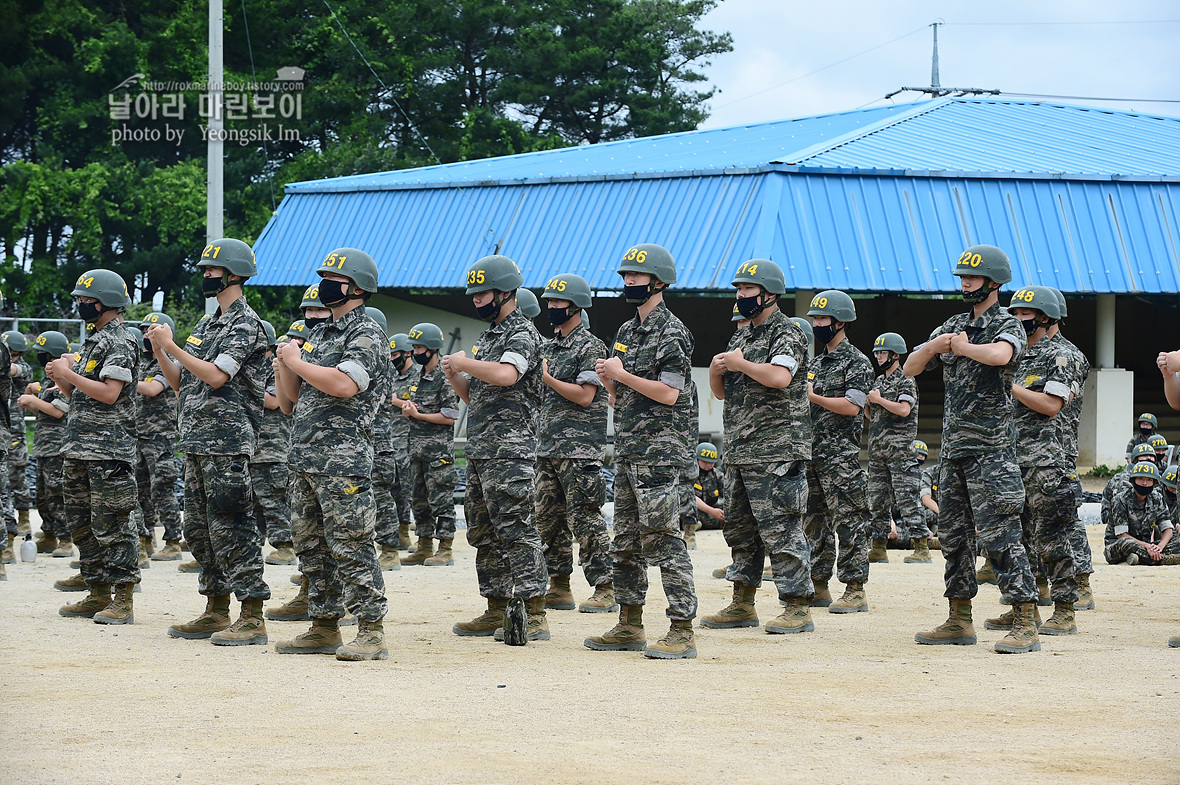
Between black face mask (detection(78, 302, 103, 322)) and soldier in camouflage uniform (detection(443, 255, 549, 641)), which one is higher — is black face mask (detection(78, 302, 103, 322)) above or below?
above

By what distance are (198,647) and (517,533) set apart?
2.02 m

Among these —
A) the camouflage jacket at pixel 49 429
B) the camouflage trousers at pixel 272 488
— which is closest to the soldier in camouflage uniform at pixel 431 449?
the camouflage trousers at pixel 272 488

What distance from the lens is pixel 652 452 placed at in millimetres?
7695

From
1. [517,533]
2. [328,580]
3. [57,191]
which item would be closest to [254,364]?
[328,580]

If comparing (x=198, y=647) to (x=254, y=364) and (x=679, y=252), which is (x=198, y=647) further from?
(x=679, y=252)

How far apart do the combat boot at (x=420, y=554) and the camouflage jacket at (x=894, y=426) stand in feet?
14.2

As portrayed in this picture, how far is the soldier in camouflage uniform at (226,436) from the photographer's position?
780 centimetres

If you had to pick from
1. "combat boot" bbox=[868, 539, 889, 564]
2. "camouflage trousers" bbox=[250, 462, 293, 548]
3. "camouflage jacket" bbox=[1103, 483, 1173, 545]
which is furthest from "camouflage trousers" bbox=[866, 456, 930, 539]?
"camouflage trousers" bbox=[250, 462, 293, 548]

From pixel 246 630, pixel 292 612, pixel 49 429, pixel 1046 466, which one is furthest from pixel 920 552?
pixel 49 429

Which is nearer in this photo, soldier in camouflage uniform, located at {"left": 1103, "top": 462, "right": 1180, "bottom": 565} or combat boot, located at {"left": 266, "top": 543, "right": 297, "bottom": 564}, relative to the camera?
combat boot, located at {"left": 266, "top": 543, "right": 297, "bottom": 564}

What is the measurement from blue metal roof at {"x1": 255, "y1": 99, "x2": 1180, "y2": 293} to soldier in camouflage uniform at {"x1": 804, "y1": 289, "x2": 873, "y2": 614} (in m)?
9.12

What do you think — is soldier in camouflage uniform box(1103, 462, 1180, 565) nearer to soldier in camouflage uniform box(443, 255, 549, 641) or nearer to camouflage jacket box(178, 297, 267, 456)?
soldier in camouflage uniform box(443, 255, 549, 641)

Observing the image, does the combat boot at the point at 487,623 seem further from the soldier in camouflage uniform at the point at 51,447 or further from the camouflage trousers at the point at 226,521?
the soldier in camouflage uniform at the point at 51,447

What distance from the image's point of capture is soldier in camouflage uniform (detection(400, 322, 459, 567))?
12.2m
